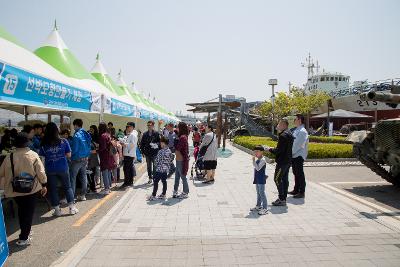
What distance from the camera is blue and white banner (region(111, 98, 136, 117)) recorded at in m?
11.0

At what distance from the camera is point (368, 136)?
9.20 m

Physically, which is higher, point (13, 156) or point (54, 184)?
point (13, 156)

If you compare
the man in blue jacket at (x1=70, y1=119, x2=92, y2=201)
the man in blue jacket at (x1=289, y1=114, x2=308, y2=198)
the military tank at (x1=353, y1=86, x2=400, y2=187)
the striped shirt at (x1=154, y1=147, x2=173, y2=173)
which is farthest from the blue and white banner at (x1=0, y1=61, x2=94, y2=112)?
the military tank at (x1=353, y1=86, x2=400, y2=187)

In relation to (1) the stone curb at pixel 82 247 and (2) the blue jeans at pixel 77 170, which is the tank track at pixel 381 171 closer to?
(1) the stone curb at pixel 82 247

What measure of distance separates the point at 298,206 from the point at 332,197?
4.63 ft

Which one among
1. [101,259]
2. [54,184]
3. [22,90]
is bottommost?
[101,259]

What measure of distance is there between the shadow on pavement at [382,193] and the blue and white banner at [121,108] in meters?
7.98

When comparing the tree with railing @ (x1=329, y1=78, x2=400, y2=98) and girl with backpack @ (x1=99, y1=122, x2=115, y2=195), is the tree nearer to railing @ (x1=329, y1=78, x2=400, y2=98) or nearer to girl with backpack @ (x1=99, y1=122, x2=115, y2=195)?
railing @ (x1=329, y1=78, x2=400, y2=98)

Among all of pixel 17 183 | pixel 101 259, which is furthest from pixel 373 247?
pixel 17 183

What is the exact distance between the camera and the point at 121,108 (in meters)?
12.4

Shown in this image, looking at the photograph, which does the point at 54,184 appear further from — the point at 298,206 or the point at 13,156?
the point at 298,206

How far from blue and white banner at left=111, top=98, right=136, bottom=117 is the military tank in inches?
307

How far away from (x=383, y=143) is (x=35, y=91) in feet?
28.2

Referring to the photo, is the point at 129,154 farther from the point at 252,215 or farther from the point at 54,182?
the point at 252,215
